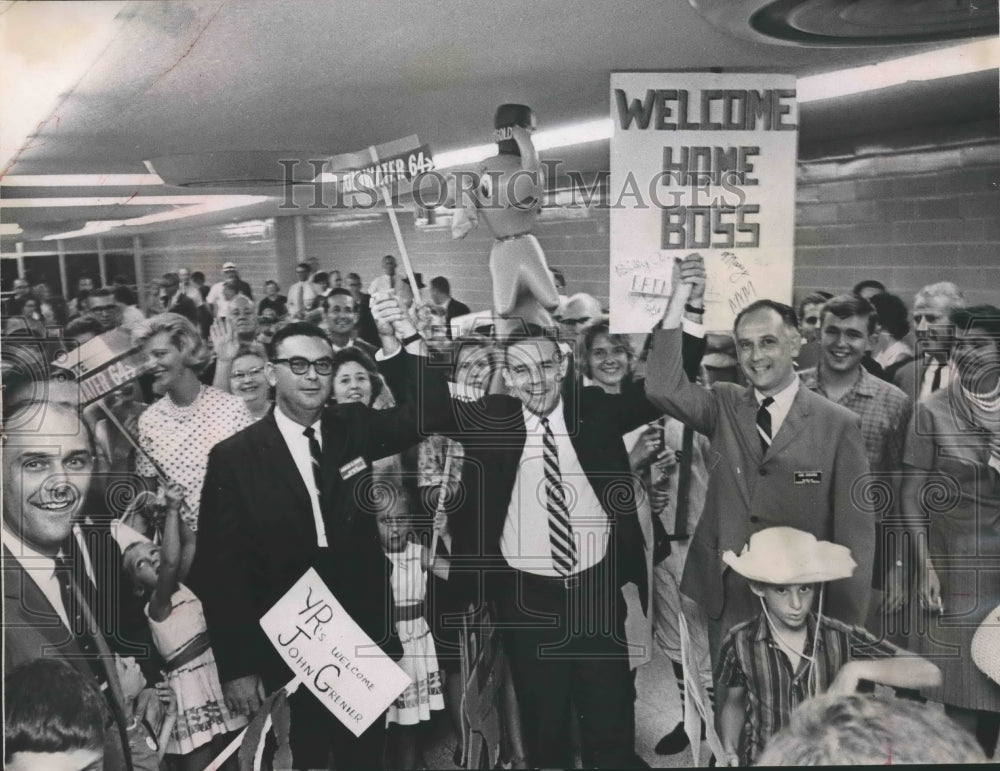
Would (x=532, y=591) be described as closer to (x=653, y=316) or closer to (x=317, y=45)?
(x=653, y=316)

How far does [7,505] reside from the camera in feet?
9.59

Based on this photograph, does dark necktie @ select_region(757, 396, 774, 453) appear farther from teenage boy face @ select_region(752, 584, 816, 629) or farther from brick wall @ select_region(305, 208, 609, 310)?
brick wall @ select_region(305, 208, 609, 310)

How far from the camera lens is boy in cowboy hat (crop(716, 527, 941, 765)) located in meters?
3.05

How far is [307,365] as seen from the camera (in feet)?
9.64

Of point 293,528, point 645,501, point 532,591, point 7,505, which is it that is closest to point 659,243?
point 645,501

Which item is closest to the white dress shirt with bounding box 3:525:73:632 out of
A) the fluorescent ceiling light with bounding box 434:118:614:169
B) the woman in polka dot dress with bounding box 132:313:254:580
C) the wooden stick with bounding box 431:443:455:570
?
the woman in polka dot dress with bounding box 132:313:254:580

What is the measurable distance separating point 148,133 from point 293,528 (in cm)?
124

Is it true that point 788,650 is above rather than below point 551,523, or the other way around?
below

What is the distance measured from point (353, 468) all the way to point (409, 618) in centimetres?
50

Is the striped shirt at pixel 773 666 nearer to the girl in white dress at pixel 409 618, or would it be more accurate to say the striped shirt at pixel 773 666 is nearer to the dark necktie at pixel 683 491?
the dark necktie at pixel 683 491

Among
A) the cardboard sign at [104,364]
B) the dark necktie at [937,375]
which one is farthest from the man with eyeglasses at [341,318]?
the dark necktie at [937,375]

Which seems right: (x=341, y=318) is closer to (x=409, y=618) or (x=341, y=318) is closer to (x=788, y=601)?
(x=409, y=618)

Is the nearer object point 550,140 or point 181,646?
point 550,140

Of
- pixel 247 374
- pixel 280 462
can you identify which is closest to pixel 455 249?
pixel 247 374
